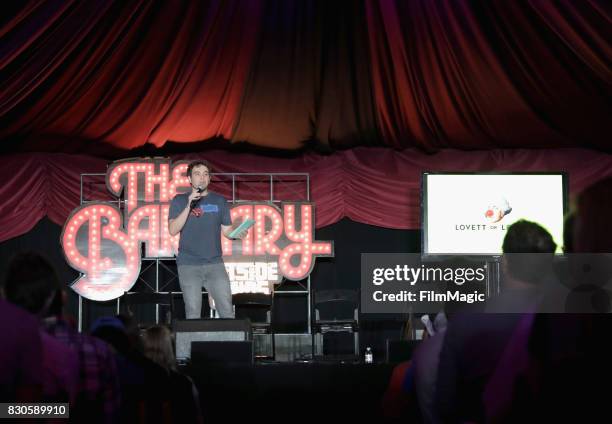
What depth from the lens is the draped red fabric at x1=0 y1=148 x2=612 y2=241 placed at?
8828mm

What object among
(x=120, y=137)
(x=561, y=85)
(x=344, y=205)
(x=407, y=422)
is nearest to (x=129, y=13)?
(x=120, y=137)

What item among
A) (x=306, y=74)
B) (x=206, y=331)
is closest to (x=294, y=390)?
(x=206, y=331)

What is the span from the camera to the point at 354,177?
29.3 feet

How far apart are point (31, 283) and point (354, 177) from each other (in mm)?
6750

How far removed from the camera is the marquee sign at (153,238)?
8.55m

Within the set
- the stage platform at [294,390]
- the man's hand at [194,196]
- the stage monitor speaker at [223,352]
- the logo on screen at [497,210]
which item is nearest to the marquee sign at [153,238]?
the logo on screen at [497,210]

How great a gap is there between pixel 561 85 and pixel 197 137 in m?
3.76

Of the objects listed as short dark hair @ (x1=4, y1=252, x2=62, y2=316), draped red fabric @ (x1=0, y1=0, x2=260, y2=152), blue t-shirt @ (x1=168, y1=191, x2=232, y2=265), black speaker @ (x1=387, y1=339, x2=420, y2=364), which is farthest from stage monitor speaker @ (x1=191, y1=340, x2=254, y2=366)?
draped red fabric @ (x1=0, y1=0, x2=260, y2=152)

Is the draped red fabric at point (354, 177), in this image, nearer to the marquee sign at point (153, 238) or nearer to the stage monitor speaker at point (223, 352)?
the marquee sign at point (153, 238)

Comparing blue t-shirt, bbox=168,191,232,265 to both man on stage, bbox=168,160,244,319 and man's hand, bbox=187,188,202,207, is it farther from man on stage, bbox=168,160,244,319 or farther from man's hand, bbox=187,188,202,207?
→ man's hand, bbox=187,188,202,207

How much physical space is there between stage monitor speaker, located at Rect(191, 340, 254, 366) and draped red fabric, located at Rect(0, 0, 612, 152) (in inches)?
140

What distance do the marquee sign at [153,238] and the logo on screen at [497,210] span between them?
164cm

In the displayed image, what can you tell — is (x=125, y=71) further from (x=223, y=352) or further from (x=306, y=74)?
(x=223, y=352)

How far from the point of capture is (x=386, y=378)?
4.37 m
